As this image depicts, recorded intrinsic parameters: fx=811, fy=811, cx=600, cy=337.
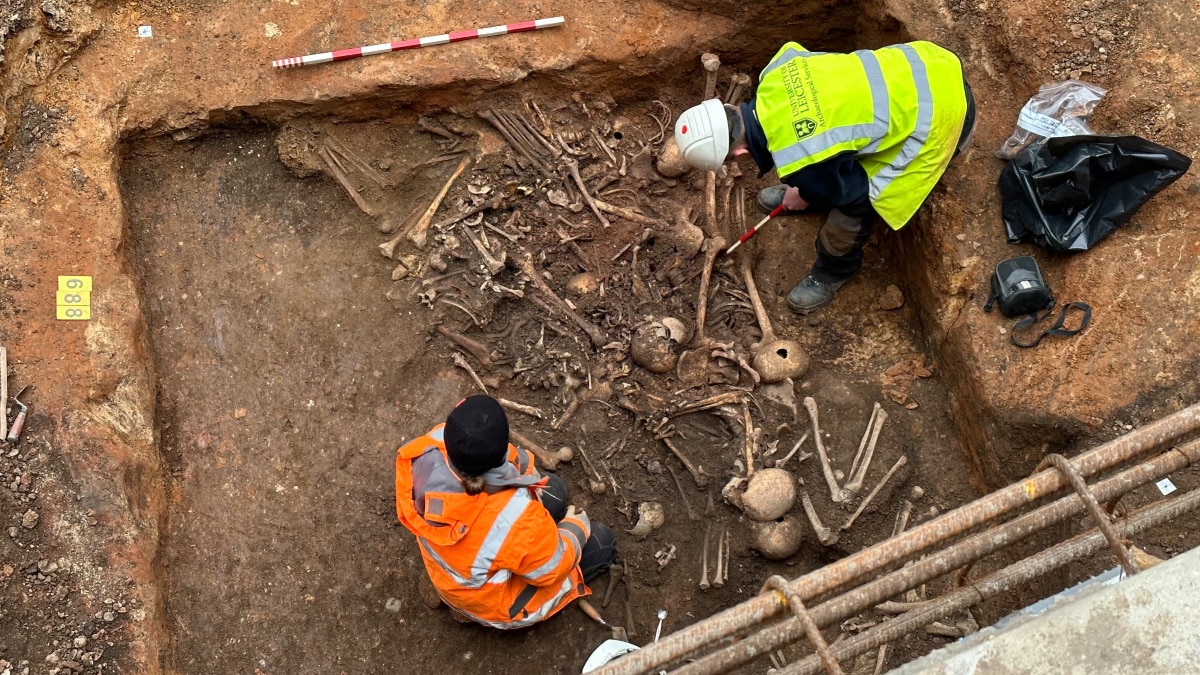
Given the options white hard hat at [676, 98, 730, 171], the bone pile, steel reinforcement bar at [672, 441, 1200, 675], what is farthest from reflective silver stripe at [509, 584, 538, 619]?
white hard hat at [676, 98, 730, 171]

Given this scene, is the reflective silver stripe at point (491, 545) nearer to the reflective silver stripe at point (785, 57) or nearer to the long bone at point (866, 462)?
the long bone at point (866, 462)

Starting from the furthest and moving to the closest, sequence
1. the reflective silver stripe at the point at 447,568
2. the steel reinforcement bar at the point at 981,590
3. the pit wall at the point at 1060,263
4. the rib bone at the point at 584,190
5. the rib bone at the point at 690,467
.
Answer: the rib bone at the point at 584,190
the rib bone at the point at 690,467
the pit wall at the point at 1060,263
the reflective silver stripe at the point at 447,568
the steel reinforcement bar at the point at 981,590

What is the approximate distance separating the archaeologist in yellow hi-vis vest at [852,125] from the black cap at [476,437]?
173 cm

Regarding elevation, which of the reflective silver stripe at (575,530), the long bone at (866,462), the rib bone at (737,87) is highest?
the rib bone at (737,87)

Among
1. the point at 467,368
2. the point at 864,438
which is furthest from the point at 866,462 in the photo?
the point at 467,368

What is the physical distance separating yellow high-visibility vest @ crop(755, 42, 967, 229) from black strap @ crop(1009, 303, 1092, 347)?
3.35ft

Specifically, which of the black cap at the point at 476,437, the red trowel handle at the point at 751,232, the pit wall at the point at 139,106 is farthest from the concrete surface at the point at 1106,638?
the pit wall at the point at 139,106

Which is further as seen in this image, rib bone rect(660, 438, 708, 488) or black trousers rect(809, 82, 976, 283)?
rib bone rect(660, 438, 708, 488)

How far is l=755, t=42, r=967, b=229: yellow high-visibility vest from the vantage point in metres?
3.75

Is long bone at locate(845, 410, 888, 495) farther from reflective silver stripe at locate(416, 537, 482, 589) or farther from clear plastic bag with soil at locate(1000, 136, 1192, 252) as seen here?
reflective silver stripe at locate(416, 537, 482, 589)

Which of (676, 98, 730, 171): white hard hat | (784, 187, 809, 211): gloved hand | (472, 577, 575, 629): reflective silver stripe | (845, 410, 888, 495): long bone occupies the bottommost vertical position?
(472, 577, 575, 629): reflective silver stripe

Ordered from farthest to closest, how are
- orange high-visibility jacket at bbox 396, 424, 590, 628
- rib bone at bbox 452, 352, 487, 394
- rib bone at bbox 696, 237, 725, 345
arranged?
rib bone at bbox 696, 237, 725, 345 < rib bone at bbox 452, 352, 487, 394 < orange high-visibility jacket at bbox 396, 424, 590, 628

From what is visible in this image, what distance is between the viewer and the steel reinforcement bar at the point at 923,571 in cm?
236

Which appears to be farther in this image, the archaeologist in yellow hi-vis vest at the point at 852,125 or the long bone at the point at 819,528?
the long bone at the point at 819,528
